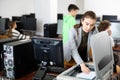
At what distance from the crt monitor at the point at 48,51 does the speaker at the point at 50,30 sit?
2506 mm

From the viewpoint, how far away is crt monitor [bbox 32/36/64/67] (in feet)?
6.89

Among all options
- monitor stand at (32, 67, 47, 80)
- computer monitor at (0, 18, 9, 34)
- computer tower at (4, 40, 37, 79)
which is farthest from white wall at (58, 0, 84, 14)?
monitor stand at (32, 67, 47, 80)

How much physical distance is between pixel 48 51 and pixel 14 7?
18.0ft

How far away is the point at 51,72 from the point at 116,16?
4014mm

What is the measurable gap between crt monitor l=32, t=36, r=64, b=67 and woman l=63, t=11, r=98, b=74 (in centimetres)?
17

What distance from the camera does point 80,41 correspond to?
7.57 ft

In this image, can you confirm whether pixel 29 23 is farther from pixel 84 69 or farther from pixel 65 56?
pixel 84 69

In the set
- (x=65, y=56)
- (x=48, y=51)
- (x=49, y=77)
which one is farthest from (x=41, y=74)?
(x=65, y=56)

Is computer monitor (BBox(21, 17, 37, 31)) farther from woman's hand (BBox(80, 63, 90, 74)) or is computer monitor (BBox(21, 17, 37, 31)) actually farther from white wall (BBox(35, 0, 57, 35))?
woman's hand (BBox(80, 63, 90, 74))

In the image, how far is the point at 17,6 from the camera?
24.0 feet

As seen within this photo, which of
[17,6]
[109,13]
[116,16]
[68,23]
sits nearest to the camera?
[68,23]

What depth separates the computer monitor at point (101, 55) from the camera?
138 centimetres

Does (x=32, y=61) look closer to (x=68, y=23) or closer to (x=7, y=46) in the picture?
(x=7, y=46)

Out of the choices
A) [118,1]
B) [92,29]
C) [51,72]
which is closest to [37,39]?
[51,72]
